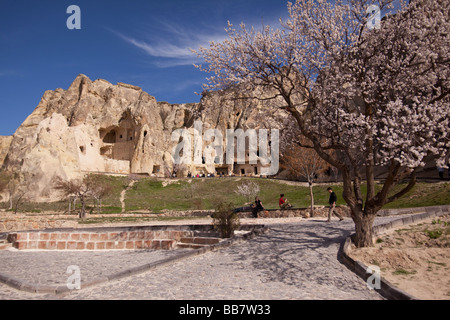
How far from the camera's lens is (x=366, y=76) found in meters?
9.19

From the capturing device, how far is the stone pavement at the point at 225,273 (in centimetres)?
627

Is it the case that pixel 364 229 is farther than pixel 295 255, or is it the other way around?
pixel 364 229

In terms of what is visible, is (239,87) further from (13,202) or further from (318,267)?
(13,202)

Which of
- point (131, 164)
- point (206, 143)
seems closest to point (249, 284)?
point (131, 164)

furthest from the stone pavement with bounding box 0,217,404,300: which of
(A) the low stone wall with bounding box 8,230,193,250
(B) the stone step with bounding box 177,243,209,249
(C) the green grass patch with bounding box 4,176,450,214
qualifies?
(C) the green grass patch with bounding box 4,176,450,214

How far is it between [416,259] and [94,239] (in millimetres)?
11654

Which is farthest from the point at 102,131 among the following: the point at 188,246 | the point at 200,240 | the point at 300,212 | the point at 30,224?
the point at 200,240

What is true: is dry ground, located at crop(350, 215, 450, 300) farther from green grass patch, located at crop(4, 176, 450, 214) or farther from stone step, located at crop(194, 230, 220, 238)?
green grass patch, located at crop(4, 176, 450, 214)

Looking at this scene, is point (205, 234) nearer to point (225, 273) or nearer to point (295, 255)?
point (295, 255)

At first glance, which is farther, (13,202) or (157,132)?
(157,132)

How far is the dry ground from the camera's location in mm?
6735

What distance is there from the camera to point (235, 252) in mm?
9742
